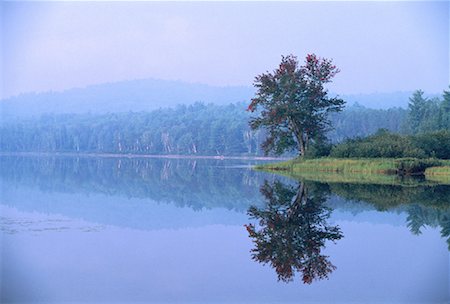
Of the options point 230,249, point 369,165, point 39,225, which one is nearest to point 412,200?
point 230,249

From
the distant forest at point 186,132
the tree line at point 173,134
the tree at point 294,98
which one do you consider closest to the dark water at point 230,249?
the tree at point 294,98

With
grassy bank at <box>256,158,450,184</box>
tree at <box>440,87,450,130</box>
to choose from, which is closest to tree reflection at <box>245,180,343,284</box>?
grassy bank at <box>256,158,450,184</box>

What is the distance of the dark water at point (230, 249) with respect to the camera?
10.2 m

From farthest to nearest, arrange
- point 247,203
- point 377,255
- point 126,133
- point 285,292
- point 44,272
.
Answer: point 126,133, point 247,203, point 377,255, point 44,272, point 285,292

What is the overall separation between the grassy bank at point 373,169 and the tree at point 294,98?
3877mm

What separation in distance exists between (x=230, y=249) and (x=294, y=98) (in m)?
33.0

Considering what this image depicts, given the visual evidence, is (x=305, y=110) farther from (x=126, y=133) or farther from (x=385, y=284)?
(x=126, y=133)

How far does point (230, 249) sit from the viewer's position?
13.5 m

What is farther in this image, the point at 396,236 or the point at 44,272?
the point at 396,236

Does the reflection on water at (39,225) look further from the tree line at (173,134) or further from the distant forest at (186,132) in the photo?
the tree line at (173,134)

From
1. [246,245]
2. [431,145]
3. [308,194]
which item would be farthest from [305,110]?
[246,245]

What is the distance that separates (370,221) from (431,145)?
25171 millimetres

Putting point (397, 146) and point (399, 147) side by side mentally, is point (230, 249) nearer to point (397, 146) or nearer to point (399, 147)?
point (399, 147)

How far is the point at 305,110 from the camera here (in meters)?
45.3
